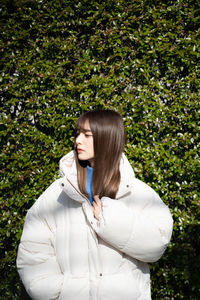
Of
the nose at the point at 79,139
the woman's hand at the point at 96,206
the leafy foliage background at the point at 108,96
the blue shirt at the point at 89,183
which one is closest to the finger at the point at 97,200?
the woman's hand at the point at 96,206

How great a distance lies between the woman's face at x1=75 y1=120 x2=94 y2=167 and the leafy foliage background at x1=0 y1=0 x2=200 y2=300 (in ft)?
3.26

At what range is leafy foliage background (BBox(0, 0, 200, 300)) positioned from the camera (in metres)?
2.65

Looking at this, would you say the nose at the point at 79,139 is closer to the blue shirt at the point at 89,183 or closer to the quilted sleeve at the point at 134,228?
the blue shirt at the point at 89,183

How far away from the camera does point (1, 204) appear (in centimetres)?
287

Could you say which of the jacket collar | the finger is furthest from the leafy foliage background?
the finger

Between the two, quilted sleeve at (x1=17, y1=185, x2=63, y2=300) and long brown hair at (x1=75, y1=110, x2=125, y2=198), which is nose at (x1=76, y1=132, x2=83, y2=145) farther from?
quilted sleeve at (x1=17, y1=185, x2=63, y2=300)

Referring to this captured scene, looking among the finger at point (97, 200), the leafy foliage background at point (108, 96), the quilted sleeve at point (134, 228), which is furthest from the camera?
the leafy foliage background at point (108, 96)

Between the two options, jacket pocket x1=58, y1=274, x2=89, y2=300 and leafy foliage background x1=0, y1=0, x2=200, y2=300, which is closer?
jacket pocket x1=58, y1=274, x2=89, y2=300

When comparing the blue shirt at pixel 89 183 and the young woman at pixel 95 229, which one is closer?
the young woman at pixel 95 229

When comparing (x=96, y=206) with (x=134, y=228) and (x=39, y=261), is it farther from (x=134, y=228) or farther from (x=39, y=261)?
(x=39, y=261)

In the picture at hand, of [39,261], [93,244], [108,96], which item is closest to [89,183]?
[93,244]

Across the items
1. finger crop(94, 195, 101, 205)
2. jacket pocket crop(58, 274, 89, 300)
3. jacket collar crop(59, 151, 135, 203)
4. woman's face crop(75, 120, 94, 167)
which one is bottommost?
jacket pocket crop(58, 274, 89, 300)

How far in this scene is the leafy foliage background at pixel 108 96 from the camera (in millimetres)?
2648

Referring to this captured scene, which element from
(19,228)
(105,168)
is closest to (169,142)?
(105,168)
